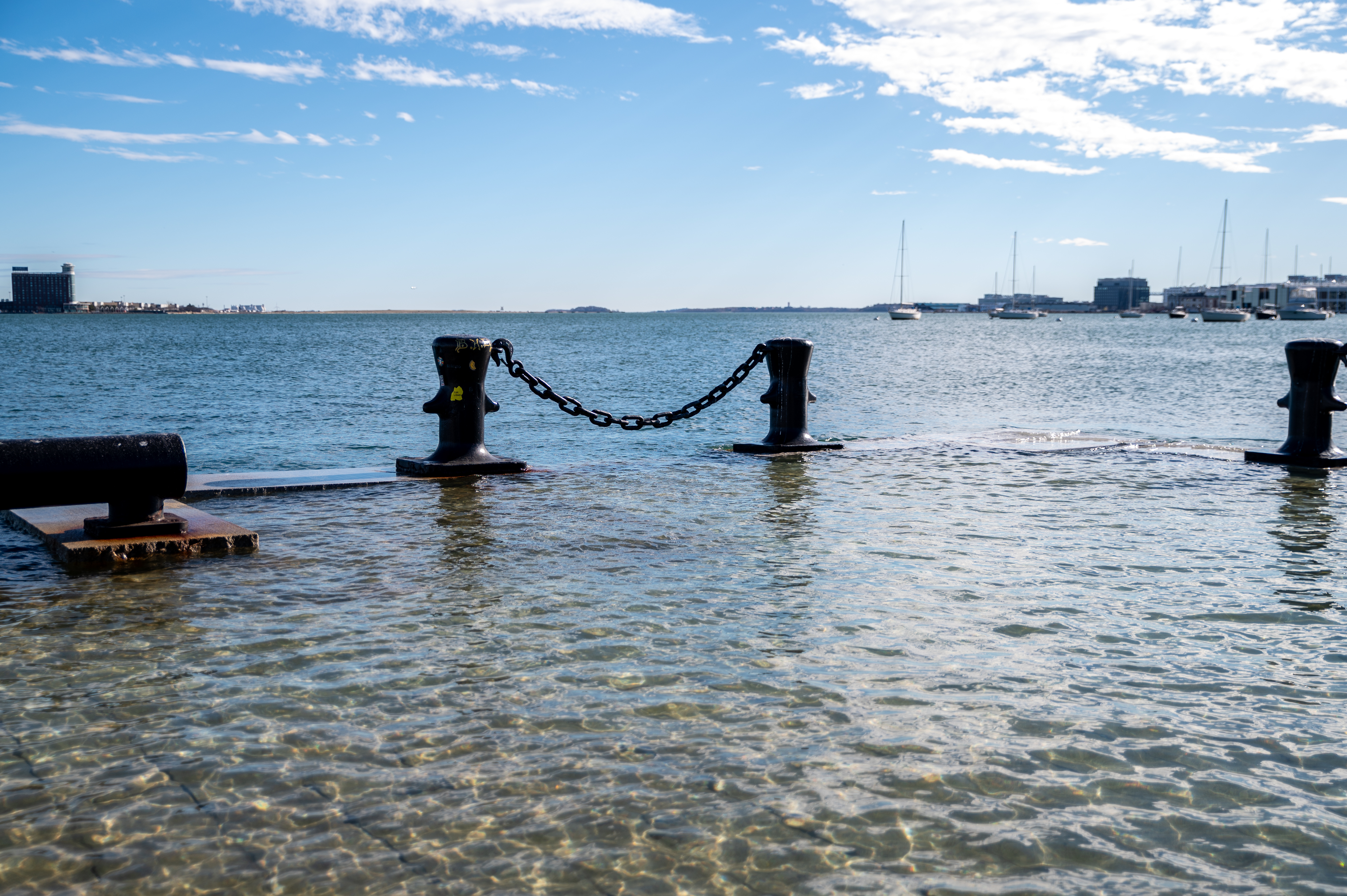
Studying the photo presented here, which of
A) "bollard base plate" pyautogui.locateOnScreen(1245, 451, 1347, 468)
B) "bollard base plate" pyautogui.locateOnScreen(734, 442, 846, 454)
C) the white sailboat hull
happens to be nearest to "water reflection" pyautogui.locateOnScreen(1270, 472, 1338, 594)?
"bollard base plate" pyautogui.locateOnScreen(1245, 451, 1347, 468)

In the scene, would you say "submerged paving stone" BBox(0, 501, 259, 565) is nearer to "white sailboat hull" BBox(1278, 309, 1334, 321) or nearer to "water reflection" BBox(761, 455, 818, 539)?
"water reflection" BBox(761, 455, 818, 539)

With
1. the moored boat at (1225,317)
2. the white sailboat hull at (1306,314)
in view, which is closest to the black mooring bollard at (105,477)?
the moored boat at (1225,317)

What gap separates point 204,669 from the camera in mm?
4699

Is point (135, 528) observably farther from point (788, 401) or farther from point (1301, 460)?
point (1301, 460)

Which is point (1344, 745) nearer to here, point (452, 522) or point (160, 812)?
point (160, 812)

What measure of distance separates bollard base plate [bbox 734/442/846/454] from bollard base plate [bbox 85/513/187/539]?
7.43 m

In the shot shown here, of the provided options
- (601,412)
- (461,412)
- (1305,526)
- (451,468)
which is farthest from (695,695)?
(601,412)

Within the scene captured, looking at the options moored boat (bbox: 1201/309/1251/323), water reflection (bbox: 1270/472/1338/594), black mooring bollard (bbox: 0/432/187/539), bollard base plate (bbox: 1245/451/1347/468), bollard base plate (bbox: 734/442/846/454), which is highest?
moored boat (bbox: 1201/309/1251/323)

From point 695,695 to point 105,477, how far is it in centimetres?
412

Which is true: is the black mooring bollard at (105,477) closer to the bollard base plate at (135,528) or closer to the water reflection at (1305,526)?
the bollard base plate at (135,528)

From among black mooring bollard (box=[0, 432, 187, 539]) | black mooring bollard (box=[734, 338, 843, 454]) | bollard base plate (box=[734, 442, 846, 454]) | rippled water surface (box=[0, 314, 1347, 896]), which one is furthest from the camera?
bollard base plate (box=[734, 442, 846, 454])

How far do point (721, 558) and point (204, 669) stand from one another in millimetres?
3360

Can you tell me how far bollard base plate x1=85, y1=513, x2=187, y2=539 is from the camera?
694cm

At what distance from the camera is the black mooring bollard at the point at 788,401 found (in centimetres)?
1270
